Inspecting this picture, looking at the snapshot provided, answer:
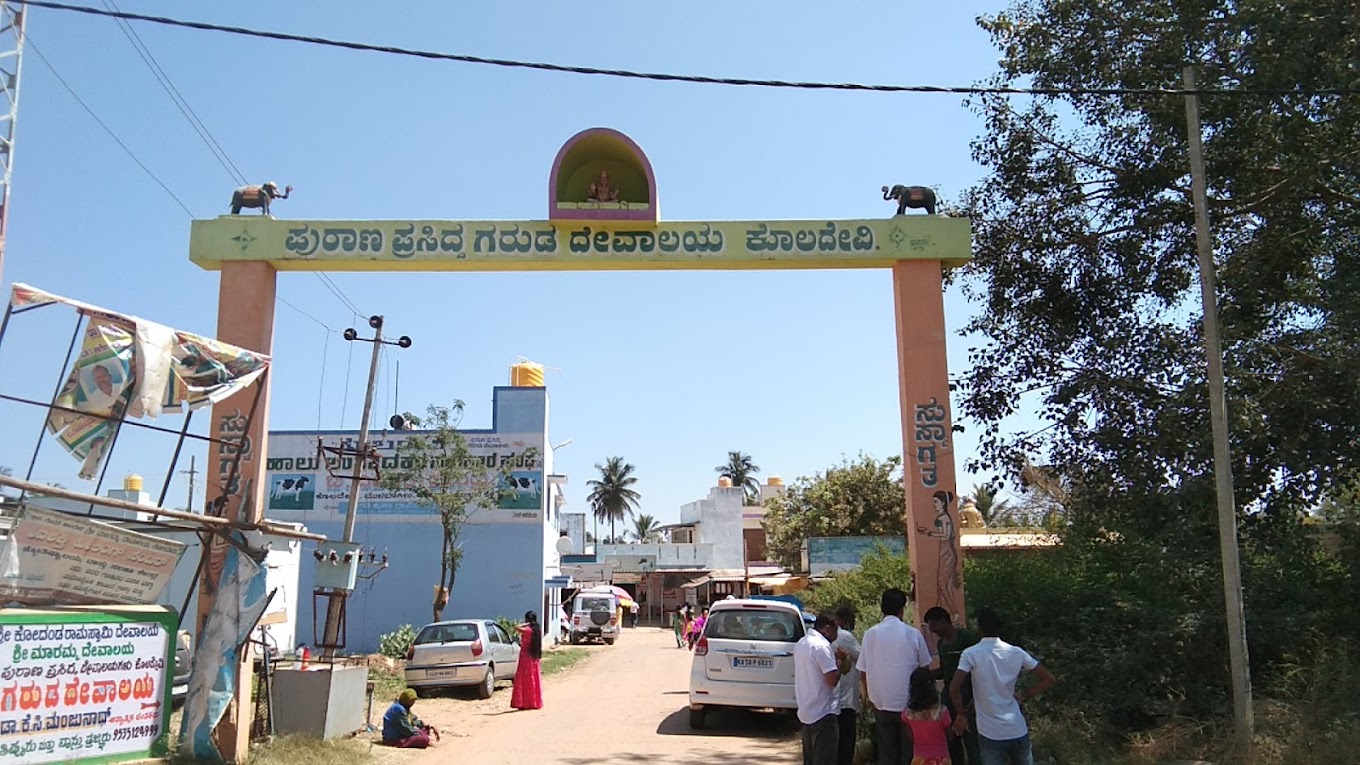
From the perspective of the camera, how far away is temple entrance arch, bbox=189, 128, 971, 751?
11344 mm

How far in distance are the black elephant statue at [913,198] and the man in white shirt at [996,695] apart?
19.4 ft

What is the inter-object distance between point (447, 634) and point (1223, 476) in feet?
44.6

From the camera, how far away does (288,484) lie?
3450cm

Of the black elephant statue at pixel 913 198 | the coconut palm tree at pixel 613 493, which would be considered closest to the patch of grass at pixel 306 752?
the black elephant statue at pixel 913 198

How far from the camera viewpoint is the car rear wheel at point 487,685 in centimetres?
1815

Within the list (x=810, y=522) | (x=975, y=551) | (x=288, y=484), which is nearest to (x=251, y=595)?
(x=975, y=551)

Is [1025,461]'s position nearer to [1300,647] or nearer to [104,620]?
[1300,647]

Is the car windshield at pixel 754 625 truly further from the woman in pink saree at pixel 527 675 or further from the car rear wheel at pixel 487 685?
the car rear wheel at pixel 487 685

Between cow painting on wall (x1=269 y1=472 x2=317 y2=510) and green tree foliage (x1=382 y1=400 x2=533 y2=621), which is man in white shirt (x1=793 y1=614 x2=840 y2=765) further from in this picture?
cow painting on wall (x1=269 y1=472 x2=317 y2=510)

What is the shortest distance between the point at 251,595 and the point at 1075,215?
11.9 metres

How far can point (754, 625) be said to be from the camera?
42.2ft

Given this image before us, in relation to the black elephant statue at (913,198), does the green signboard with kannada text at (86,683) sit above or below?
below

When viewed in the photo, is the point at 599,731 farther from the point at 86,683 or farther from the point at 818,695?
the point at 86,683

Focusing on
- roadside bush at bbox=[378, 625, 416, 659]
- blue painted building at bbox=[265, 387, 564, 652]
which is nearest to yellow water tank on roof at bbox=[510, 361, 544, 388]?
blue painted building at bbox=[265, 387, 564, 652]
